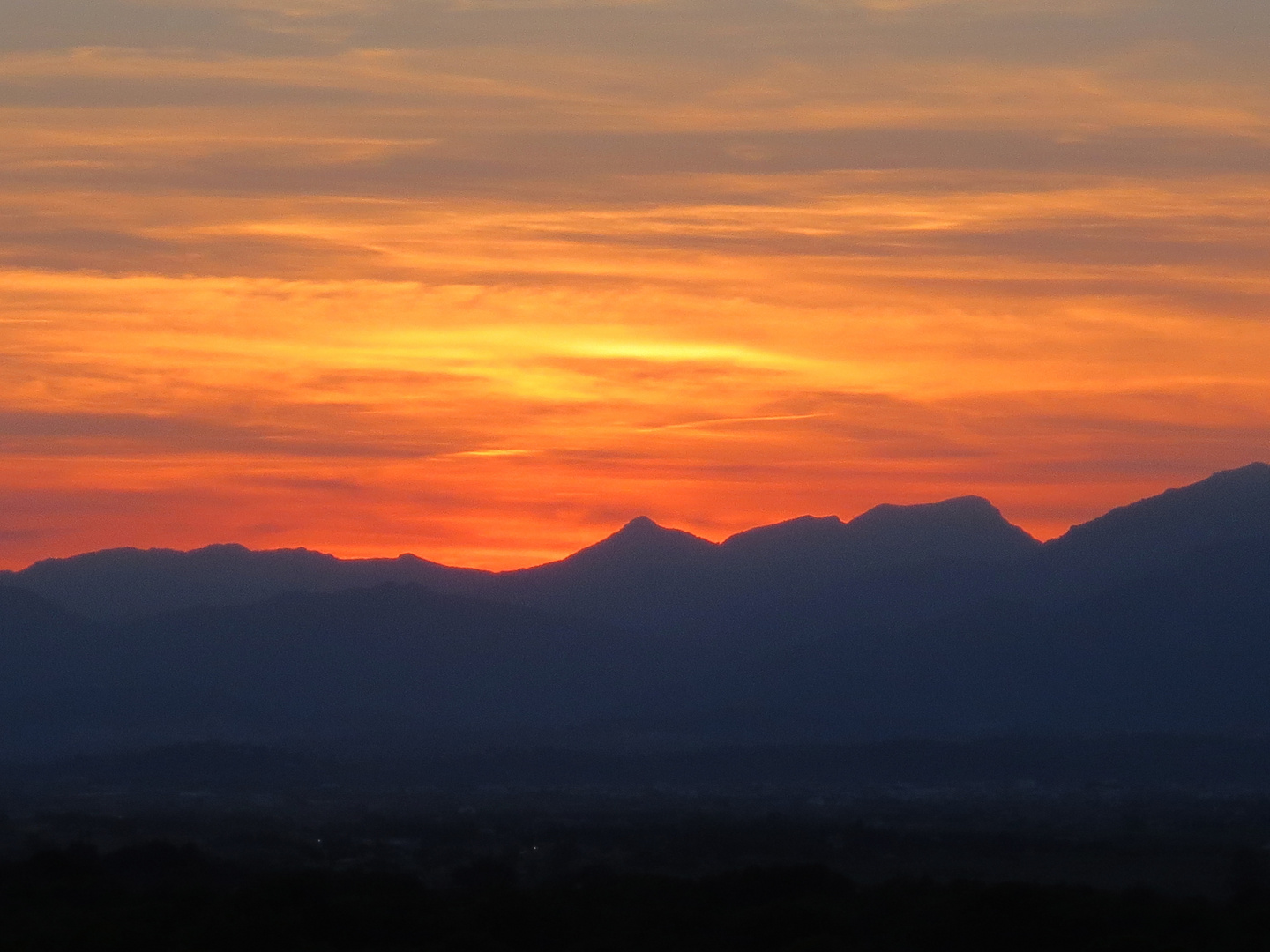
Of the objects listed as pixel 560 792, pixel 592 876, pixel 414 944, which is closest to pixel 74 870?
pixel 592 876

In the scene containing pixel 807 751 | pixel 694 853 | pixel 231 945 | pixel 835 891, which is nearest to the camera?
pixel 231 945

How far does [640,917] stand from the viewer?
5016 cm

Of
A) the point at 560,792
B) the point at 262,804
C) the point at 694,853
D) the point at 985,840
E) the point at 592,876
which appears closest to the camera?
the point at 592,876

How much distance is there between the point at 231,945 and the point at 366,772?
127001mm

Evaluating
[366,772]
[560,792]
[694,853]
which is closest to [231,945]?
[694,853]

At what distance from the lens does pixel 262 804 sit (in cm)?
12569

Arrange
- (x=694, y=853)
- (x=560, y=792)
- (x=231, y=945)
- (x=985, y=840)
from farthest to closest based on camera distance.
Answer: (x=560, y=792), (x=985, y=840), (x=694, y=853), (x=231, y=945)

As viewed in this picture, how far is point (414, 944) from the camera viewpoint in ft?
154

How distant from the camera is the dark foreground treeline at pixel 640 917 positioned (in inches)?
1801

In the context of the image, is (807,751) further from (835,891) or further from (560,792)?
(835,891)

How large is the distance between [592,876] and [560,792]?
3214 inches

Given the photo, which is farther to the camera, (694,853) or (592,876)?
(694,853)

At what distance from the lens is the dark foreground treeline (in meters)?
45.8

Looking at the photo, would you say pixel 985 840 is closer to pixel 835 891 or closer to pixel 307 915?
pixel 835 891
